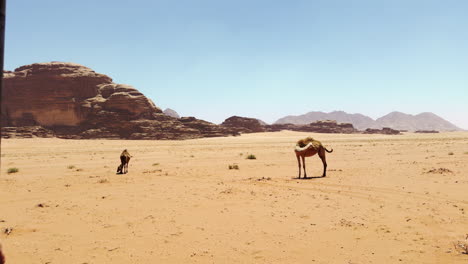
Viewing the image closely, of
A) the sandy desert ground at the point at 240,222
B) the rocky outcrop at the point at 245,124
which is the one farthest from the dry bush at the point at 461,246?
the rocky outcrop at the point at 245,124

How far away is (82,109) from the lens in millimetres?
98812

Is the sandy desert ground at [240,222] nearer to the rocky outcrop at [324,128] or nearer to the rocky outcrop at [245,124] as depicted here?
the rocky outcrop at [245,124]

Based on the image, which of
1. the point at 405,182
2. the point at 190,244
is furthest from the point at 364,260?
the point at 405,182

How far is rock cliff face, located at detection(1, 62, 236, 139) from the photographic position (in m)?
88.8

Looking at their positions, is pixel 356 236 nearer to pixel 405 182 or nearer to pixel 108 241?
pixel 108 241

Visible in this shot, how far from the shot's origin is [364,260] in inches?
205

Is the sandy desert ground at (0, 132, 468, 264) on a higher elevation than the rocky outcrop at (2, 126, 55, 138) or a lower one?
lower

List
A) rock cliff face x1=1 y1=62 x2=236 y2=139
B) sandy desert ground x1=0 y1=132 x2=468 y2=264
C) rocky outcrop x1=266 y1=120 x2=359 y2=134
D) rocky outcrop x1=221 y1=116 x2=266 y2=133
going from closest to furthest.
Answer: sandy desert ground x1=0 y1=132 x2=468 y2=264
rock cliff face x1=1 y1=62 x2=236 y2=139
rocky outcrop x1=221 y1=116 x2=266 y2=133
rocky outcrop x1=266 y1=120 x2=359 y2=134

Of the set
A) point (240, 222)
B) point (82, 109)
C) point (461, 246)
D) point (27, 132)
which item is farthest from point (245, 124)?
point (461, 246)

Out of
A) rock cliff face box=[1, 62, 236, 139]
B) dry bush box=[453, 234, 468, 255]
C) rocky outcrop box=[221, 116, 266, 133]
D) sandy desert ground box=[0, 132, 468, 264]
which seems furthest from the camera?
rocky outcrop box=[221, 116, 266, 133]

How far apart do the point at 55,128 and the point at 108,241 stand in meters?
103

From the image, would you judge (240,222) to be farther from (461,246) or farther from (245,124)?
(245,124)

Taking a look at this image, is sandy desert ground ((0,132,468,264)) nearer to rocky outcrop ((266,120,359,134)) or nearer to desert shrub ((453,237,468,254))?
desert shrub ((453,237,468,254))

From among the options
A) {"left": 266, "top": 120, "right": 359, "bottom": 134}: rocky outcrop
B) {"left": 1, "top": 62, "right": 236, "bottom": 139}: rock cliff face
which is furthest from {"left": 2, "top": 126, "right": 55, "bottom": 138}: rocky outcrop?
{"left": 266, "top": 120, "right": 359, "bottom": 134}: rocky outcrop
